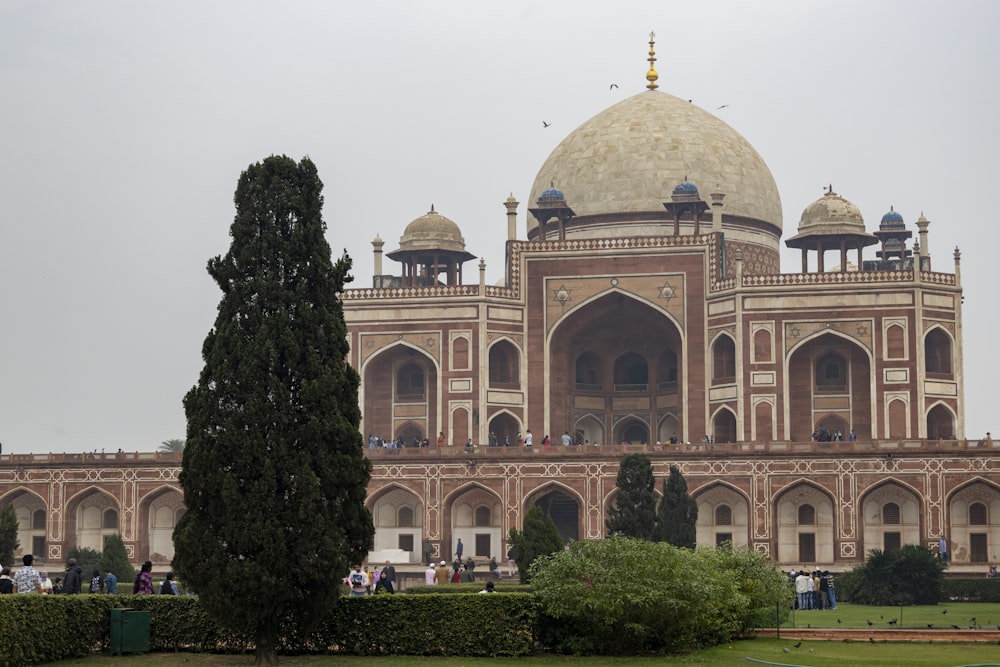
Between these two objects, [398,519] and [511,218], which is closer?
[398,519]

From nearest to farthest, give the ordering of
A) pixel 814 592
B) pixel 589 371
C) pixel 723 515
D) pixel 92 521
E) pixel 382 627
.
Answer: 1. pixel 382 627
2. pixel 814 592
3. pixel 723 515
4. pixel 92 521
5. pixel 589 371

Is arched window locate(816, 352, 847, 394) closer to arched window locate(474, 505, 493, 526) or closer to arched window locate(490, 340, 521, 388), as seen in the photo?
arched window locate(490, 340, 521, 388)

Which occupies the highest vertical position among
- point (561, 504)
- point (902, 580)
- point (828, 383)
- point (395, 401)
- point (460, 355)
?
point (460, 355)

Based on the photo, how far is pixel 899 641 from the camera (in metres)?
20.5

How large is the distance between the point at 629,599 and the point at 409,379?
29.6 meters

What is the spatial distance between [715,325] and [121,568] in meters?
17.1

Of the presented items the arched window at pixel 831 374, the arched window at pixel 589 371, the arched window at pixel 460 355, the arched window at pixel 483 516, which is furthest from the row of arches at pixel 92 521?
the arched window at pixel 831 374

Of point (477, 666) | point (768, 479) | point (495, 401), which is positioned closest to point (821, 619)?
point (477, 666)

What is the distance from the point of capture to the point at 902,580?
102 ft

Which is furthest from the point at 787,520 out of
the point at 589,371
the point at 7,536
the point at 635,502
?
the point at 7,536

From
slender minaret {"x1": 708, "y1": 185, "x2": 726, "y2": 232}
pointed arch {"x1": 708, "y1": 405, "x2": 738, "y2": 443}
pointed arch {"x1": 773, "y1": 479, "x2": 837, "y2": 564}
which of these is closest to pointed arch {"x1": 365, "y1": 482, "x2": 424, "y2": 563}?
pointed arch {"x1": 708, "y1": 405, "x2": 738, "y2": 443}

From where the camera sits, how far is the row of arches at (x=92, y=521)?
41.3 meters

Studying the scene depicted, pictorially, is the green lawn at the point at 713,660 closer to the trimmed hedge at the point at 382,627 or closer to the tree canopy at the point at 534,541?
the trimmed hedge at the point at 382,627

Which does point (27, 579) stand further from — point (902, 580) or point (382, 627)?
point (902, 580)
